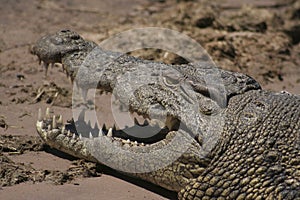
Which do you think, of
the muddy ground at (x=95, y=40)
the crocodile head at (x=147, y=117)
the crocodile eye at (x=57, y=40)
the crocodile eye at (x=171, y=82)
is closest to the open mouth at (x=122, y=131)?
the crocodile head at (x=147, y=117)

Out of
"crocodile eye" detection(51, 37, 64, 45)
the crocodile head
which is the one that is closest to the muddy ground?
the crocodile head

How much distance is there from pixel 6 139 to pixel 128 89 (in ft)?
4.33

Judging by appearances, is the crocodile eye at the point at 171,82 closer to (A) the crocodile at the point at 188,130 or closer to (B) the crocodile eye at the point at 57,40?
(A) the crocodile at the point at 188,130

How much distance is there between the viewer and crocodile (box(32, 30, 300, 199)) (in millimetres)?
4688

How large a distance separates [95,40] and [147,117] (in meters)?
3.90

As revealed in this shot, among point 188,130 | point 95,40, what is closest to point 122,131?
point 188,130

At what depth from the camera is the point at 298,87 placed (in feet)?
27.7

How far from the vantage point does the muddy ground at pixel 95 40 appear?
5.01 metres

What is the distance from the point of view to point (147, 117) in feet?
17.4

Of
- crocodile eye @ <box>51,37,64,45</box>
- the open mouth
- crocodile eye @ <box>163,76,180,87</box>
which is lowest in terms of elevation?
the open mouth

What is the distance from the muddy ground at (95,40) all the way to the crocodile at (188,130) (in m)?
0.25

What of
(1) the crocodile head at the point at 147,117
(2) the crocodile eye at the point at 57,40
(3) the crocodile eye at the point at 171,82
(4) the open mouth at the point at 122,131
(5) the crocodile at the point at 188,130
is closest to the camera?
(5) the crocodile at the point at 188,130

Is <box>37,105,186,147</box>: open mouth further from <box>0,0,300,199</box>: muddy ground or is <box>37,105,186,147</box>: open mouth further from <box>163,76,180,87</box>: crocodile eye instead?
<box>163,76,180,87</box>: crocodile eye

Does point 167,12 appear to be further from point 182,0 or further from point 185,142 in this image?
point 185,142
